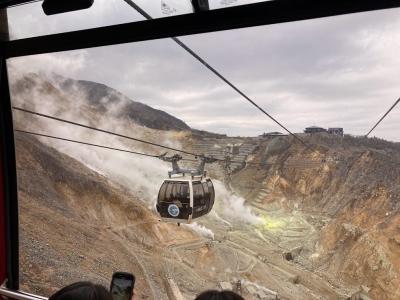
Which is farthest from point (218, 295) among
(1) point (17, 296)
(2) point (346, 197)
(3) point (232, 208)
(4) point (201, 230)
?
(3) point (232, 208)

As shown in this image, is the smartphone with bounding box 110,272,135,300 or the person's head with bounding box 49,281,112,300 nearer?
the person's head with bounding box 49,281,112,300

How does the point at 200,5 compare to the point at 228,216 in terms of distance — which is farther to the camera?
the point at 228,216

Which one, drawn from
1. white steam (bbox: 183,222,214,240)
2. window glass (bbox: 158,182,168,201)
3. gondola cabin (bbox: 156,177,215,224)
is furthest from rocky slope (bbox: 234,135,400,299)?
window glass (bbox: 158,182,168,201)

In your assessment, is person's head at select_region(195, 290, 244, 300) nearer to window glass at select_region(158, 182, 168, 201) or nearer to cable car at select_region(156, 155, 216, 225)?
cable car at select_region(156, 155, 216, 225)

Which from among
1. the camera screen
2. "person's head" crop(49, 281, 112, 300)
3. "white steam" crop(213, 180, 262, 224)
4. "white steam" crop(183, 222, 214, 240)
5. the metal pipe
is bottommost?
"white steam" crop(183, 222, 214, 240)

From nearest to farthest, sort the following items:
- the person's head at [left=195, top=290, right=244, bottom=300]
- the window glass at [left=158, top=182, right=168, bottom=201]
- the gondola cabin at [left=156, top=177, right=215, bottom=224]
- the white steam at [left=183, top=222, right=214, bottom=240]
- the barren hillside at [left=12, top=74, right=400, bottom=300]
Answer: the person's head at [left=195, top=290, right=244, bottom=300] < the gondola cabin at [left=156, top=177, right=215, bottom=224] < the window glass at [left=158, top=182, right=168, bottom=201] < the barren hillside at [left=12, top=74, right=400, bottom=300] < the white steam at [left=183, top=222, right=214, bottom=240]

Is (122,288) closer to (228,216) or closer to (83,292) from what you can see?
(83,292)

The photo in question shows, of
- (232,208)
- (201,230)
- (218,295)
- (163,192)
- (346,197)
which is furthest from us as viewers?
(232,208)

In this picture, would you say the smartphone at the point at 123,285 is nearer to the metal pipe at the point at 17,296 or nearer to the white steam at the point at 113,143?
the metal pipe at the point at 17,296
